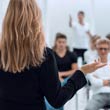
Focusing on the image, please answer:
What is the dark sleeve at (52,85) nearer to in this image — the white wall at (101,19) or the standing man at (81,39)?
the standing man at (81,39)

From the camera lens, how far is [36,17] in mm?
1579

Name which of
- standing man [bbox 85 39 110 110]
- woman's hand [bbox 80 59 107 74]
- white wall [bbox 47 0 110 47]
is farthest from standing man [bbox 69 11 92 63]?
woman's hand [bbox 80 59 107 74]

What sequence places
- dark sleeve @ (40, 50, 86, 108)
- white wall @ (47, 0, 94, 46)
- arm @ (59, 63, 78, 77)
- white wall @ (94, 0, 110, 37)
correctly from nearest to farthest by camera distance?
dark sleeve @ (40, 50, 86, 108) < arm @ (59, 63, 78, 77) < white wall @ (47, 0, 94, 46) < white wall @ (94, 0, 110, 37)

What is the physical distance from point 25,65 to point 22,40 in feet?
0.33

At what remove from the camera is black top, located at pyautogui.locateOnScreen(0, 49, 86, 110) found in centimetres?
156

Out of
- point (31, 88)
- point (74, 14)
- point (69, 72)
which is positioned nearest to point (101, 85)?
point (69, 72)

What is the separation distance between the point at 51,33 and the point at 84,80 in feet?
28.1

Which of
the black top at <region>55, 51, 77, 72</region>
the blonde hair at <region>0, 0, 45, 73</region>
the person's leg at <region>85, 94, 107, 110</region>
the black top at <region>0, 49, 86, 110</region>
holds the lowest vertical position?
the person's leg at <region>85, 94, 107, 110</region>

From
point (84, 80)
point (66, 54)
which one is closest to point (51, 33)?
point (66, 54)

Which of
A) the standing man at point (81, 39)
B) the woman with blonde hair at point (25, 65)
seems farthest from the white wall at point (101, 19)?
the woman with blonde hair at point (25, 65)

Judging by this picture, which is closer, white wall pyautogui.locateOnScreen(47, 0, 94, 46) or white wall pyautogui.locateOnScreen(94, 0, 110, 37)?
white wall pyautogui.locateOnScreen(47, 0, 94, 46)

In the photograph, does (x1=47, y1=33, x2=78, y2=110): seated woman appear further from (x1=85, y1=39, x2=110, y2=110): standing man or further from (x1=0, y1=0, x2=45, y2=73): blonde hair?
(x1=0, y1=0, x2=45, y2=73): blonde hair

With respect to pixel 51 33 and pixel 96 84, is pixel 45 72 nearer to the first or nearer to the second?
pixel 96 84

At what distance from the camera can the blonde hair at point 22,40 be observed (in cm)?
156
